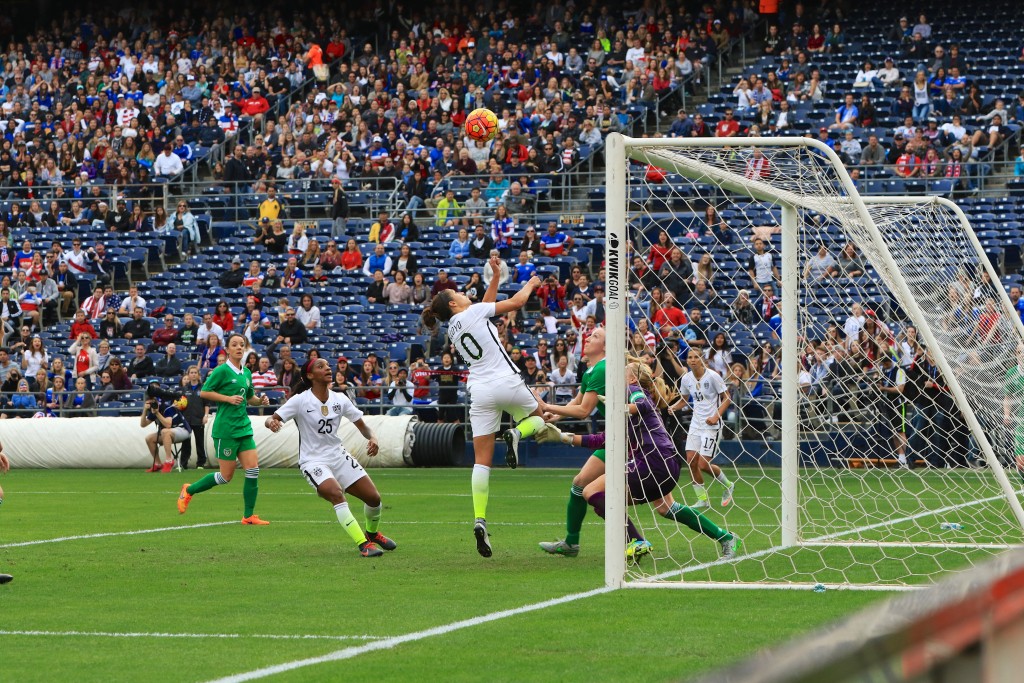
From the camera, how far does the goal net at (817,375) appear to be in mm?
9750

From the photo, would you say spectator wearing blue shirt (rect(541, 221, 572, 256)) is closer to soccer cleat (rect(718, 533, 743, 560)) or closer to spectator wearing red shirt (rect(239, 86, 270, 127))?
spectator wearing red shirt (rect(239, 86, 270, 127))

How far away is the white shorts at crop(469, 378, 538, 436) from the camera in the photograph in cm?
1164

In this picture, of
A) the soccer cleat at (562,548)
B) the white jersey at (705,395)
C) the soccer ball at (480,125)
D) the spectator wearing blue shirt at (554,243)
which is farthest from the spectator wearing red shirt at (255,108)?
the soccer cleat at (562,548)

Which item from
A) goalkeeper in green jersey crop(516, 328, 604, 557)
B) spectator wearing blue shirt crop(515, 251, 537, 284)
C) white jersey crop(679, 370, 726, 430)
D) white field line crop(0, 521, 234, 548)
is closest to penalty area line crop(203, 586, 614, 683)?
goalkeeper in green jersey crop(516, 328, 604, 557)

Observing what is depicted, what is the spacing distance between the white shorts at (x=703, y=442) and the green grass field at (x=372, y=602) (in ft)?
2.85

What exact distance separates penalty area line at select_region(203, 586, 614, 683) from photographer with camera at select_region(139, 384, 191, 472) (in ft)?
58.2

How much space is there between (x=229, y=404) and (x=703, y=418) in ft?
18.3

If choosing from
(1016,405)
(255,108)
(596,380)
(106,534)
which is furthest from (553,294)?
(596,380)

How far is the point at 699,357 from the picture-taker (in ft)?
53.8

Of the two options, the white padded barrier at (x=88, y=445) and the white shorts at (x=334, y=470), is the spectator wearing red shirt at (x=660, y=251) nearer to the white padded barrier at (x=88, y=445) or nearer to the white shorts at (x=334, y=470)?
the white shorts at (x=334, y=470)

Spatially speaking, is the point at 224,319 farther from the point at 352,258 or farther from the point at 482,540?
the point at 482,540

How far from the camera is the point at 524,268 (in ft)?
93.8

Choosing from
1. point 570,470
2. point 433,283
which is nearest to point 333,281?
point 433,283

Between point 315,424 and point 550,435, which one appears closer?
point 550,435
